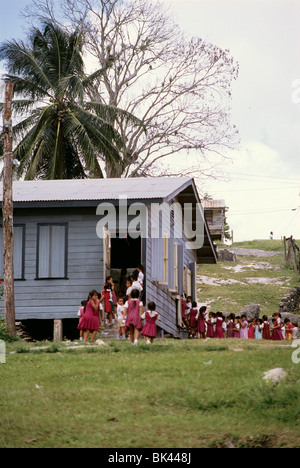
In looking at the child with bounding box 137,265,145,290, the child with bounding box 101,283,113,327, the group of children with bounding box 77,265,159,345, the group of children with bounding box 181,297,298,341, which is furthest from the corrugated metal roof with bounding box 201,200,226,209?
the child with bounding box 101,283,113,327

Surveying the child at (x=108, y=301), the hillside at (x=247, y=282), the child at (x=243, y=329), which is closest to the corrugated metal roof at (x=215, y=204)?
the hillside at (x=247, y=282)

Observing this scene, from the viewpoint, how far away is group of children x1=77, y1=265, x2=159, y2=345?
15.8 meters

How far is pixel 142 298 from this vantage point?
20.0m

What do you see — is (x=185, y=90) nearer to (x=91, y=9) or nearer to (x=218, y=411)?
(x=91, y=9)

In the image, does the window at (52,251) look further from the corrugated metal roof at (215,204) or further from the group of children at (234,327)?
the corrugated metal roof at (215,204)

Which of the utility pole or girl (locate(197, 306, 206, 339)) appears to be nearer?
the utility pole

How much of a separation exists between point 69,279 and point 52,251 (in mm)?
911

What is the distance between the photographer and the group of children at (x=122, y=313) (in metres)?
15.8

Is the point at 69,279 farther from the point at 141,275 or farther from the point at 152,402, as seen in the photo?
the point at 152,402

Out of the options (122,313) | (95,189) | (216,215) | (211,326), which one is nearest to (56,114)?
(95,189)

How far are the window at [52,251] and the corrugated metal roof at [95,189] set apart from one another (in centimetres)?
96

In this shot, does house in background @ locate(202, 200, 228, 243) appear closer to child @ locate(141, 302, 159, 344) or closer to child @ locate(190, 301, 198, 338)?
child @ locate(190, 301, 198, 338)

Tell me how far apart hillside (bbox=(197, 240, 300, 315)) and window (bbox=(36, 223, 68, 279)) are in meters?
12.4

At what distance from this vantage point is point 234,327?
2219cm
